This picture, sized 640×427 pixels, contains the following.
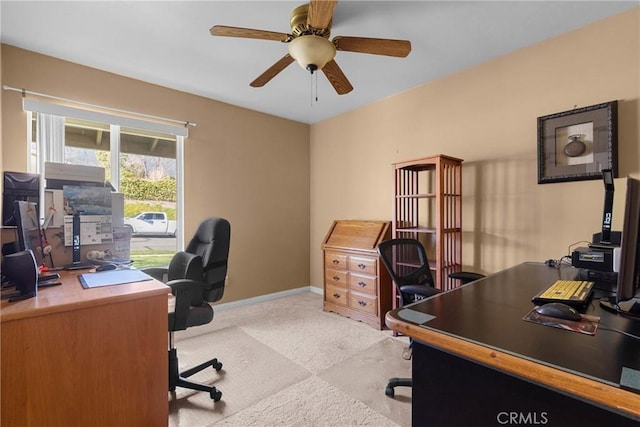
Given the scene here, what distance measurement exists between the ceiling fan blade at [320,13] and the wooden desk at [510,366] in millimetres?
1504

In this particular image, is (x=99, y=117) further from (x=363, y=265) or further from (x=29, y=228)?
(x=363, y=265)

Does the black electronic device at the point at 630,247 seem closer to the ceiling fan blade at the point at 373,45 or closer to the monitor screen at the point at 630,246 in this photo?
the monitor screen at the point at 630,246

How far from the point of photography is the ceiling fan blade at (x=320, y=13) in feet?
4.75

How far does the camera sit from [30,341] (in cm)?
107

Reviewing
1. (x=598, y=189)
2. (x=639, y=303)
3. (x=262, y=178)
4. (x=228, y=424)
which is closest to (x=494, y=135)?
(x=598, y=189)

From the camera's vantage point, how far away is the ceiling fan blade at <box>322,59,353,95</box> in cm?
208

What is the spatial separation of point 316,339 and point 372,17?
8.91 feet

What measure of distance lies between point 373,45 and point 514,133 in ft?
5.10

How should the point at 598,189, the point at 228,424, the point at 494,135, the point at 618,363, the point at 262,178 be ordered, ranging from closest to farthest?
the point at 618,363 < the point at 228,424 < the point at 598,189 < the point at 494,135 < the point at 262,178

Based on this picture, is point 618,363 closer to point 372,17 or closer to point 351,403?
point 351,403

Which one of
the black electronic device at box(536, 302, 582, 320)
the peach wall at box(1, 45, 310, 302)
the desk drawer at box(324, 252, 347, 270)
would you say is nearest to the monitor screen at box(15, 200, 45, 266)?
the peach wall at box(1, 45, 310, 302)

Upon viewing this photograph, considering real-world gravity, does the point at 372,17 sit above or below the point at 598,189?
above

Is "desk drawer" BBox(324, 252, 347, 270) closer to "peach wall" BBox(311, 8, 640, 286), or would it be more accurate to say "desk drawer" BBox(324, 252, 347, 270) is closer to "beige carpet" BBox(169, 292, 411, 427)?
"beige carpet" BBox(169, 292, 411, 427)

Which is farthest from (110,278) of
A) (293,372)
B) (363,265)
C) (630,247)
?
(363,265)
